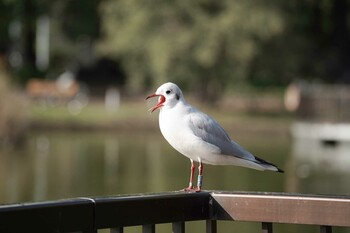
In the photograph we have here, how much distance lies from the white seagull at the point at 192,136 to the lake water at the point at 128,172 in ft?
26.0

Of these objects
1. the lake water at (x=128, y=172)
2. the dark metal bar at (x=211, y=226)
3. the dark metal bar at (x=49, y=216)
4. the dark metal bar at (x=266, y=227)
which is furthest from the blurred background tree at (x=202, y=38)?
the dark metal bar at (x=49, y=216)

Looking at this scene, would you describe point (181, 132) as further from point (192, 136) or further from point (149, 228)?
point (149, 228)

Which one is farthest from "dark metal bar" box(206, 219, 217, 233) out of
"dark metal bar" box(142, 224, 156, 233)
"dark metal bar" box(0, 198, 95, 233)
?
"dark metal bar" box(0, 198, 95, 233)

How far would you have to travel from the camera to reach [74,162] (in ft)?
74.9

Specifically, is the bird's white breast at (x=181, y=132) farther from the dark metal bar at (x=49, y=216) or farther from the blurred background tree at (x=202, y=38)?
the blurred background tree at (x=202, y=38)

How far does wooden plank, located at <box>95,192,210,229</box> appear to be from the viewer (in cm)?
320

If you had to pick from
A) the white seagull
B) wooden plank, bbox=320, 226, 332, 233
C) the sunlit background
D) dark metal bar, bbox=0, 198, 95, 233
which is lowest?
wooden plank, bbox=320, 226, 332, 233

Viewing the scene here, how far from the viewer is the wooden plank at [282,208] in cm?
329

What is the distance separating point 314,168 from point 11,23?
21.5 metres

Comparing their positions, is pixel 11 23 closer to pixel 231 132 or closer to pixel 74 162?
pixel 231 132

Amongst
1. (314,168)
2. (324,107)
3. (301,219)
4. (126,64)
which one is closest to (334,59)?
(126,64)

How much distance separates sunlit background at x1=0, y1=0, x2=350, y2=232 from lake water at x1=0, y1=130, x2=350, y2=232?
0.05m

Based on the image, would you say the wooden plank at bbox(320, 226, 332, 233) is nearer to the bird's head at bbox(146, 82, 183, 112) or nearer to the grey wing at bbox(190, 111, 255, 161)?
the grey wing at bbox(190, 111, 255, 161)

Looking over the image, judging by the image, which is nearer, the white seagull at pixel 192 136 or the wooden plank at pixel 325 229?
the wooden plank at pixel 325 229
